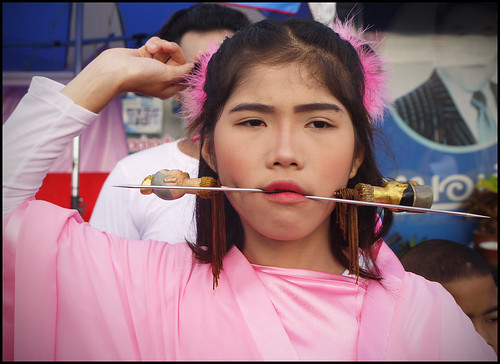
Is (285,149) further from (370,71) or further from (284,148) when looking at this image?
(370,71)

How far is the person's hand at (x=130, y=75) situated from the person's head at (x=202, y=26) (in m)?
0.44

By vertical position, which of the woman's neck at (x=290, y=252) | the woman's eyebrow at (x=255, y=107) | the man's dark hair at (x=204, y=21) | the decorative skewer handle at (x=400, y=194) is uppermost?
the man's dark hair at (x=204, y=21)

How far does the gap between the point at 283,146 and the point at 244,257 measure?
1.06 feet

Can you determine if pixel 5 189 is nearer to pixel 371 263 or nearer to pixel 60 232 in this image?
pixel 60 232

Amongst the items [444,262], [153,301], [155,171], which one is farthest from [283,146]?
[444,262]

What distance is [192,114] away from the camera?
114 cm

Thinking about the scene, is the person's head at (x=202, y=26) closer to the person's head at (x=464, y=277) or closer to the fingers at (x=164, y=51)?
the fingers at (x=164, y=51)

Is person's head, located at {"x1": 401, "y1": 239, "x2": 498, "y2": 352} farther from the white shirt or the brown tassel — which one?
the white shirt

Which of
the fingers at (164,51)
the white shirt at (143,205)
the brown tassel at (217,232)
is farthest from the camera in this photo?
the white shirt at (143,205)

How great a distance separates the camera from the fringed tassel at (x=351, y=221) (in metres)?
0.86

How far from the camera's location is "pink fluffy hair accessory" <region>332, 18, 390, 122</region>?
104 cm

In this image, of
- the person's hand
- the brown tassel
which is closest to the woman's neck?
the brown tassel

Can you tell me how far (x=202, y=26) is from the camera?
1709 mm

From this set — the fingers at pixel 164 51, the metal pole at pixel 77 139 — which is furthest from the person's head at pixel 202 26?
the metal pole at pixel 77 139
